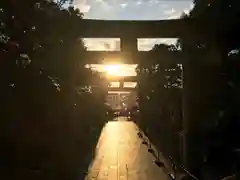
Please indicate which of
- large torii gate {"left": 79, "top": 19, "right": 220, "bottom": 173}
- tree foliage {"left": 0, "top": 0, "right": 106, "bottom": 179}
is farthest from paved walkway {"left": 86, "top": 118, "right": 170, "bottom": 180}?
large torii gate {"left": 79, "top": 19, "right": 220, "bottom": 173}

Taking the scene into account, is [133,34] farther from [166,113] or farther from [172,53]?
[166,113]

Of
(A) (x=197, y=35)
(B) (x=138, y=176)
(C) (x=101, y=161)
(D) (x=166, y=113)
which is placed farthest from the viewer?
(D) (x=166, y=113)

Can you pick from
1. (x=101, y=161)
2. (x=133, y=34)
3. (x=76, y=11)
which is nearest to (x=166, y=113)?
(x=101, y=161)

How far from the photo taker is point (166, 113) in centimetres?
4091

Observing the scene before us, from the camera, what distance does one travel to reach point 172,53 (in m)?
22.6

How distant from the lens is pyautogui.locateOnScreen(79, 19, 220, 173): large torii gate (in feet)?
67.9

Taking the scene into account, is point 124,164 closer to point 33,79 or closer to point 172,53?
A: point 172,53

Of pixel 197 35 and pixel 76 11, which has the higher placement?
pixel 76 11

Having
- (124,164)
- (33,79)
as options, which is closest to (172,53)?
(33,79)

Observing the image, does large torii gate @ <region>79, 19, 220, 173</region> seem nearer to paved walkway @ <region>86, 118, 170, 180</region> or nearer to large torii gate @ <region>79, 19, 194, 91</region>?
large torii gate @ <region>79, 19, 194, 91</region>

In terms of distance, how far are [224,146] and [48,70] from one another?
913 centimetres

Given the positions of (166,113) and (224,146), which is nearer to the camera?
(224,146)

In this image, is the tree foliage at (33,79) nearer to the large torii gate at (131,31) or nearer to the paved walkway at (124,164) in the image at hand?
the large torii gate at (131,31)

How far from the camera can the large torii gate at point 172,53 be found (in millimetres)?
20703
